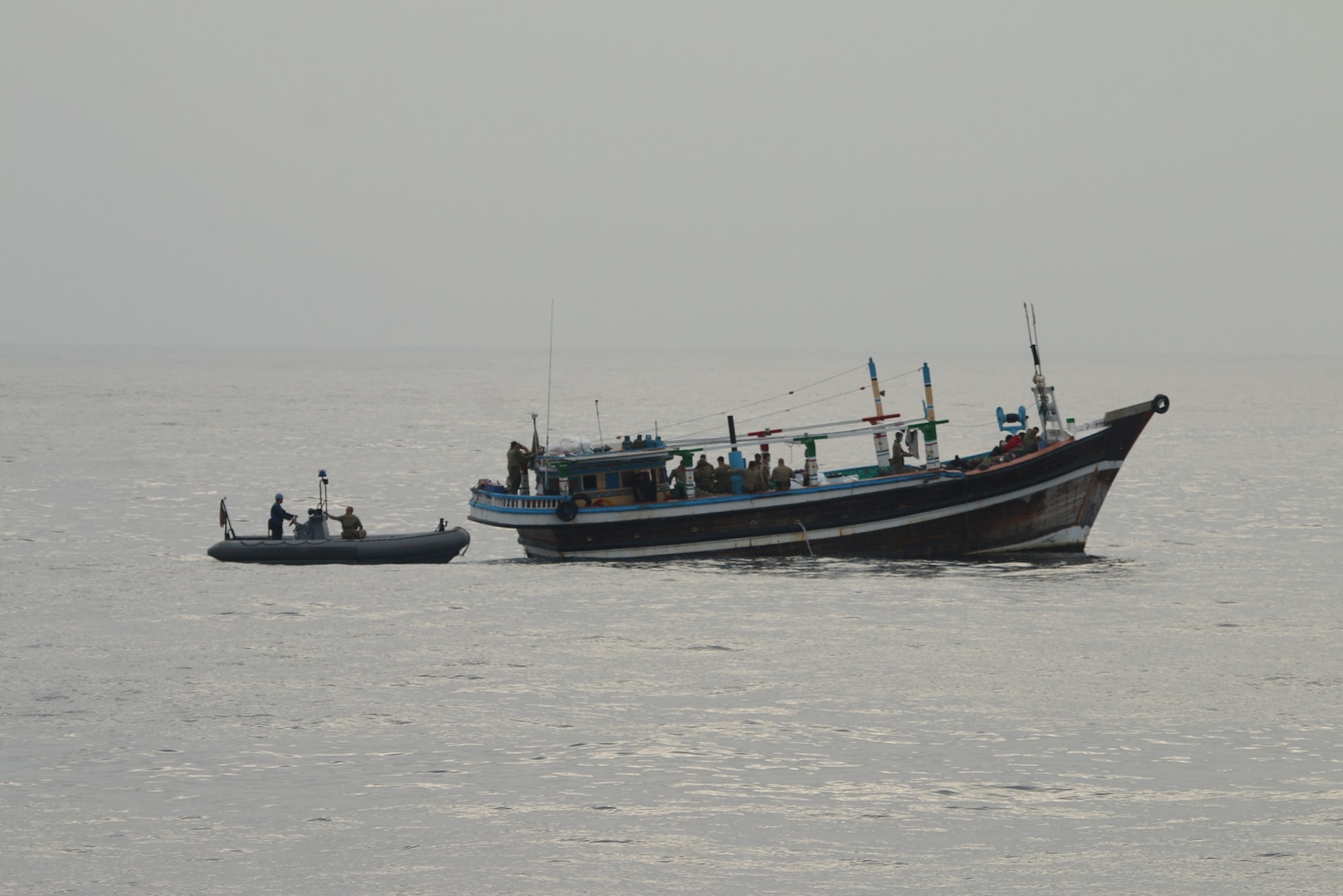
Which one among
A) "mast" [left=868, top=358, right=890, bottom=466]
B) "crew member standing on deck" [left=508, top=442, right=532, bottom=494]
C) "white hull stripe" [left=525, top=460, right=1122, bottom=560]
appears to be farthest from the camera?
"crew member standing on deck" [left=508, top=442, right=532, bottom=494]

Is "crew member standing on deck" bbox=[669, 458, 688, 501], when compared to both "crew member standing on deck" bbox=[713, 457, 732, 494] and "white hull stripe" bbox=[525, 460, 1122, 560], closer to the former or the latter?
"crew member standing on deck" bbox=[713, 457, 732, 494]

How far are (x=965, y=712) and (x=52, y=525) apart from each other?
40.4 metres

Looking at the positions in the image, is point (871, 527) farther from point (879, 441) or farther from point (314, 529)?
point (314, 529)

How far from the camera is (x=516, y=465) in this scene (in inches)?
1754

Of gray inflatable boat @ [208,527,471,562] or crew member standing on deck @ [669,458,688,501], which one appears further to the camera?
gray inflatable boat @ [208,527,471,562]

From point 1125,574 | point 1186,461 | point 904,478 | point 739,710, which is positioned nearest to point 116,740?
point 739,710

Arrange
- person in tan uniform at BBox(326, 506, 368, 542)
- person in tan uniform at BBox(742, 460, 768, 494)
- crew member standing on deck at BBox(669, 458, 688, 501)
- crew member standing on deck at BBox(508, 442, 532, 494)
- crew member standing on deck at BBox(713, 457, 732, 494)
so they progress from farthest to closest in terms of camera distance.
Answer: crew member standing on deck at BBox(508, 442, 532, 494) → person in tan uniform at BBox(326, 506, 368, 542) → crew member standing on deck at BBox(669, 458, 688, 501) → crew member standing on deck at BBox(713, 457, 732, 494) → person in tan uniform at BBox(742, 460, 768, 494)

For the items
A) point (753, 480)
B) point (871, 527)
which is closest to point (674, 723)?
point (753, 480)

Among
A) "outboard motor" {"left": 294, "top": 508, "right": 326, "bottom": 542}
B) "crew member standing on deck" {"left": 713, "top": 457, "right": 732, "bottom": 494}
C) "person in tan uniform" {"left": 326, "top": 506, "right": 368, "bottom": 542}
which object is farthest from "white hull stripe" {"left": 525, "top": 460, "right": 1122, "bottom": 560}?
"outboard motor" {"left": 294, "top": 508, "right": 326, "bottom": 542}

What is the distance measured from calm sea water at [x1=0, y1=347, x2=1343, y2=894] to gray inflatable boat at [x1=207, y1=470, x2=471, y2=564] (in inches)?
23.9

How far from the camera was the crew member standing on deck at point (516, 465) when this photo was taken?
44.1 metres

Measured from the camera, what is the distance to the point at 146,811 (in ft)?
69.5

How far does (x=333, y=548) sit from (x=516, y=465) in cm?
578

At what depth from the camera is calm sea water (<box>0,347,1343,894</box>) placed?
19.3 m
